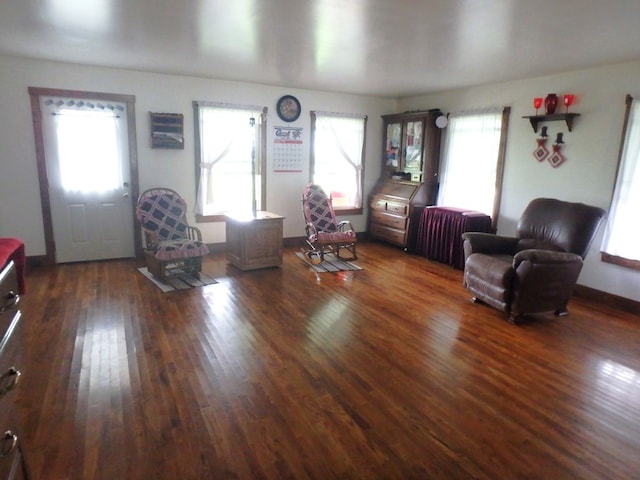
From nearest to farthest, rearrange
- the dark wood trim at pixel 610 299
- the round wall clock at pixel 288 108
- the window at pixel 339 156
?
the dark wood trim at pixel 610 299, the round wall clock at pixel 288 108, the window at pixel 339 156

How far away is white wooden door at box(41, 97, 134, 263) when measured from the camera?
485 cm

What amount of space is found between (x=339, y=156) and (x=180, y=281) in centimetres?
334

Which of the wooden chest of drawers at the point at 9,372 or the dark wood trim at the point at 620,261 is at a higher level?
the wooden chest of drawers at the point at 9,372

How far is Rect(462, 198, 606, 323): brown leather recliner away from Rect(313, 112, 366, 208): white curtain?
2921mm

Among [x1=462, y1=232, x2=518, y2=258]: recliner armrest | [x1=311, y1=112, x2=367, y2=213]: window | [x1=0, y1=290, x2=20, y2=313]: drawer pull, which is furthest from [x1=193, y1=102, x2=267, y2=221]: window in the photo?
[x1=0, y1=290, x2=20, y2=313]: drawer pull

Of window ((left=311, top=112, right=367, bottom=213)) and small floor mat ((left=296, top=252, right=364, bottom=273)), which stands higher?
window ((left=311, top=112, right=367, bottom=213))

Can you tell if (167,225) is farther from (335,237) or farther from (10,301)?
(10,301)

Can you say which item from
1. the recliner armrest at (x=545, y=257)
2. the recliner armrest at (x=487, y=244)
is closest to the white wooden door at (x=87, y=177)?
the recliner armrest at (x=487, y=244)

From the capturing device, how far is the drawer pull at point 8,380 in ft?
3.66

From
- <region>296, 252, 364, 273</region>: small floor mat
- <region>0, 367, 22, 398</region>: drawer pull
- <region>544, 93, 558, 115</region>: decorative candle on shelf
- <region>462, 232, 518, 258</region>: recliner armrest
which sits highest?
<region>544, 93, 558, 115</region>: decorative candle on shelf

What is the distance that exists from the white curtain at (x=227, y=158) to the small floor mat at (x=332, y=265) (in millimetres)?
1103

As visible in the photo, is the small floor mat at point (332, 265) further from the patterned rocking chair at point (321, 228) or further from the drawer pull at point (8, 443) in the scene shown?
the drawer pull at point (8, 443)

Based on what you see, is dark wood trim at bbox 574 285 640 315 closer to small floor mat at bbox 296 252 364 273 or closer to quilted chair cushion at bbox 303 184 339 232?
small floor mat at bbox 296 252 364 273

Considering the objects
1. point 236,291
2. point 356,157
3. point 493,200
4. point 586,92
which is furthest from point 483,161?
point 236,291
